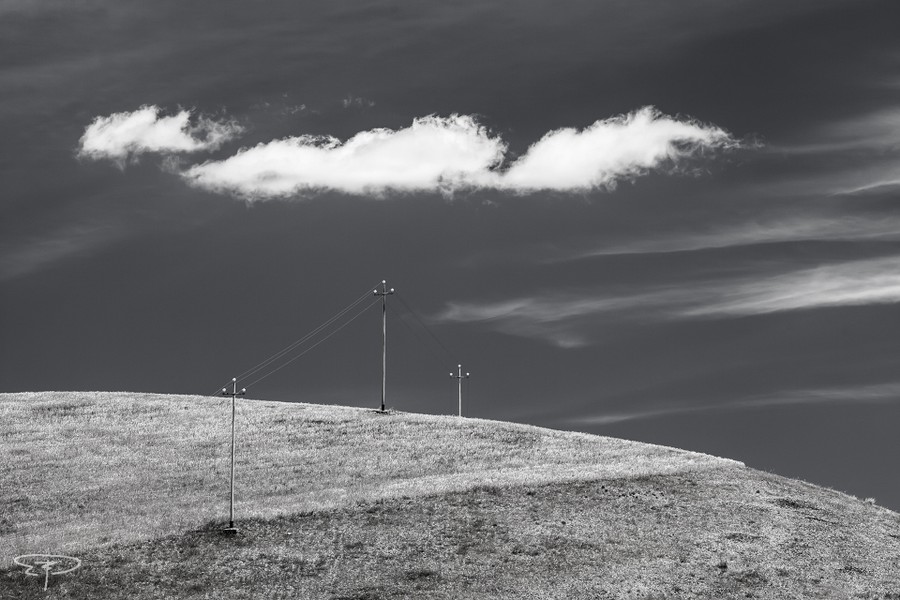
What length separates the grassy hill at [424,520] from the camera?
34.2 meters

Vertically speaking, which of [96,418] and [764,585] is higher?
[96,418]

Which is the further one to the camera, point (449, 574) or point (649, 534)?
point (649, 534)

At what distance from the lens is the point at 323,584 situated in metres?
33.5

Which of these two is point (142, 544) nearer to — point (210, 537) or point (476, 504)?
point (210, 537)

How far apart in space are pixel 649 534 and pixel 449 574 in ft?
31.5

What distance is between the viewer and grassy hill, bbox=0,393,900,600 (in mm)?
34219

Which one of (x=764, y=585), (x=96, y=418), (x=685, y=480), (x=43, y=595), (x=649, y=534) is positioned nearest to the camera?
(x=43, y=595)

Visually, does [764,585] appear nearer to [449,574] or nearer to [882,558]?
[882,558]

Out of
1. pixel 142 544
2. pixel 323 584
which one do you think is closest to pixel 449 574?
pixel 323 584

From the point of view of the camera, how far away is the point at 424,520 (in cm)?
3928

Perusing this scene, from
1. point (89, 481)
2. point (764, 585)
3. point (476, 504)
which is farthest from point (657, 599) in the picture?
point (89, 481)

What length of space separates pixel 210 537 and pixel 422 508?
870 centimetres

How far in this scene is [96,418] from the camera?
6725 cm

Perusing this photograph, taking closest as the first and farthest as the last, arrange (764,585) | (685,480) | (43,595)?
(43,595) → (764,585) → (685,480)
